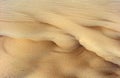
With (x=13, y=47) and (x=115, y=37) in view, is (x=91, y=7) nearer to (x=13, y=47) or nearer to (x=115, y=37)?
(x=115, y=37)

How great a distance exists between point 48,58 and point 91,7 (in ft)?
0.51

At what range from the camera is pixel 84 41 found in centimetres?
80

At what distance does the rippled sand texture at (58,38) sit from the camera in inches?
30.9

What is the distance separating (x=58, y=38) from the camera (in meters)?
0.80

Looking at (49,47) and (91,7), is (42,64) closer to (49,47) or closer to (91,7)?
(49,47)

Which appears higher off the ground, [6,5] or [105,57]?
[6,5]

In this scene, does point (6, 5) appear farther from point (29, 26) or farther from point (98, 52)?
point (98, 52)

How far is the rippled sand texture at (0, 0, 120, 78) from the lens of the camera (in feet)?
2.57

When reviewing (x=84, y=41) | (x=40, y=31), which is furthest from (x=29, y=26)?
(x=84, y=41)

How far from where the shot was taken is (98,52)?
0.81 meters

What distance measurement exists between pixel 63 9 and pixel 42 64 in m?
0.14

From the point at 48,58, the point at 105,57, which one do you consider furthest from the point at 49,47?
the point at 105,57

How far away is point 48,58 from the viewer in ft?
2.71

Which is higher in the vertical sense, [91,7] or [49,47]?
[91,7]
